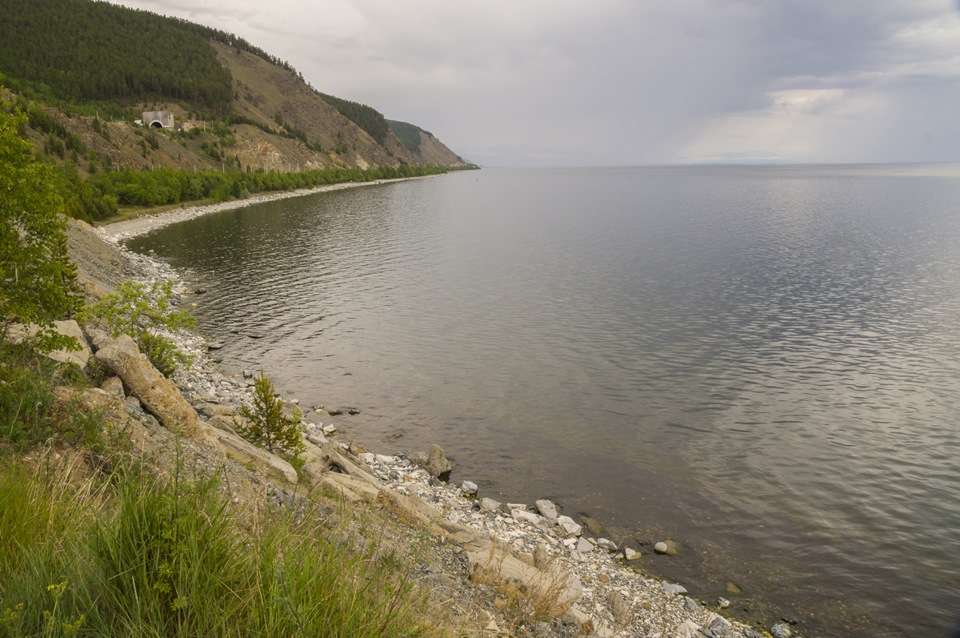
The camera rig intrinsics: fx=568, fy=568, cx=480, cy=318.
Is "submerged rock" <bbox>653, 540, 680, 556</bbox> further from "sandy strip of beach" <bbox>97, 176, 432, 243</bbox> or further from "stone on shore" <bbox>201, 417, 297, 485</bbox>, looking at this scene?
"sandy strip of beach" <bbox>97, 176, 432, 243</bbox>

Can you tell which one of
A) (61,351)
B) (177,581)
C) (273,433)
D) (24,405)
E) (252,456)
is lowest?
(273,433)

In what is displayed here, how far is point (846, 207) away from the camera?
124 metres

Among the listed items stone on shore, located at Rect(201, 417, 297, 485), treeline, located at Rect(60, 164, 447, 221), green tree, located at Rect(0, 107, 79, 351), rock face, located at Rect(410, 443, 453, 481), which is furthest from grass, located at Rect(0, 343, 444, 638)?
treeline, located at Rect(60, 164, 447, 221)

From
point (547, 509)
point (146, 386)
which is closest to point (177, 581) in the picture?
point (146, 386)

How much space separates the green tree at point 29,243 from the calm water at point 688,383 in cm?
1423

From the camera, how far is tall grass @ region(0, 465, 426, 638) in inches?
179

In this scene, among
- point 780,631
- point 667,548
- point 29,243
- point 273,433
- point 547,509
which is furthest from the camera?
point 547,509

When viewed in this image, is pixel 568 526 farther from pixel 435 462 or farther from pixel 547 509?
pixel 435 462

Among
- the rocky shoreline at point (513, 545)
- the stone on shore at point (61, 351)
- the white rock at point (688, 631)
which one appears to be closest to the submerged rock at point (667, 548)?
the rocky shoreline at point (513, 545)

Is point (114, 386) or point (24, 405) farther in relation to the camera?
point (114, 386)

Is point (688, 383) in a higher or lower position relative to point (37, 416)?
lower

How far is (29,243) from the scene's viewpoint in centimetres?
1539

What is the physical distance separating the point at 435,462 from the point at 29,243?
15540 mm

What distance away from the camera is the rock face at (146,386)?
51.5 ft
